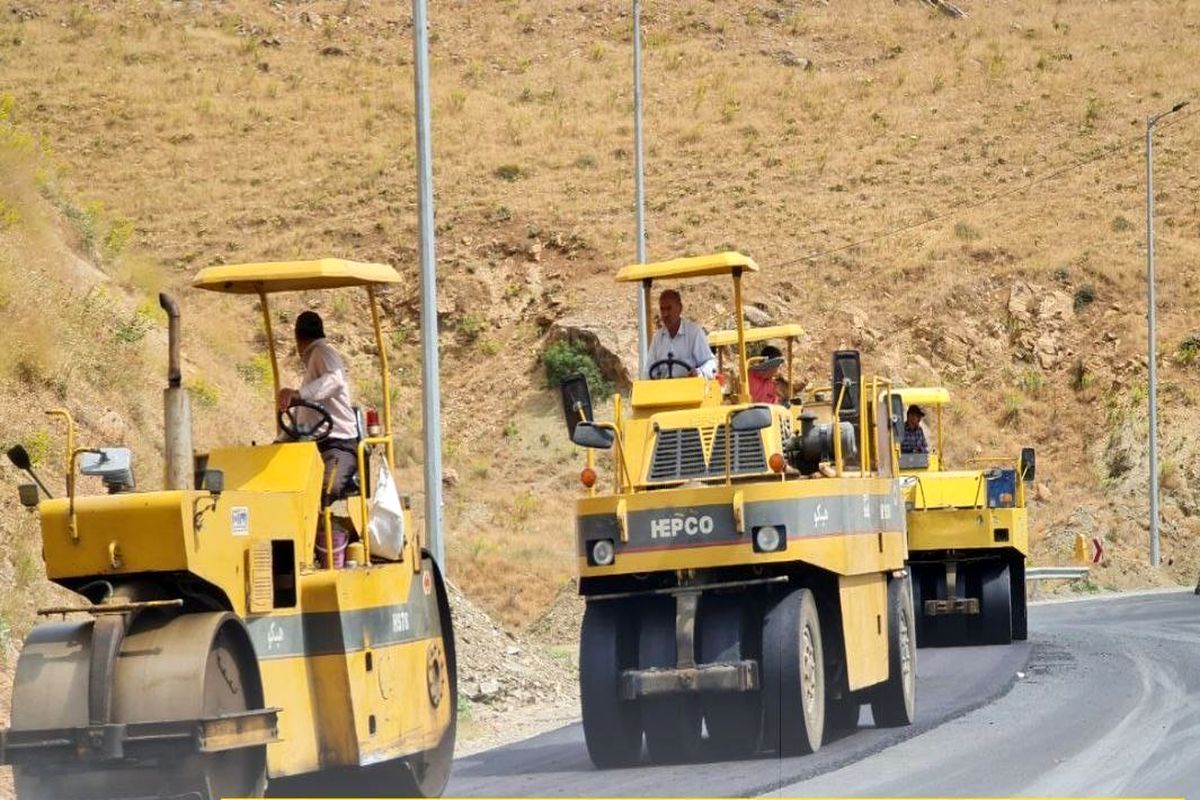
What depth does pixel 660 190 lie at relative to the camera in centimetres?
6650

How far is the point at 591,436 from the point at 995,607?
1201cm

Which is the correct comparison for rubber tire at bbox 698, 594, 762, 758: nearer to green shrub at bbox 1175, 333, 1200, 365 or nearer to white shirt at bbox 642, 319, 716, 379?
white shirt at bbox 642, 319, 716, 379

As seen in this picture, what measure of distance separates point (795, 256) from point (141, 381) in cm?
3603

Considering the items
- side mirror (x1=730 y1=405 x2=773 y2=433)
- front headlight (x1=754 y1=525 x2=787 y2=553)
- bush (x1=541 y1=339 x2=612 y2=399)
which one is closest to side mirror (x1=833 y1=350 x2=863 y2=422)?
side mirror (x1=730 y1=405 x2=773 y2=433)

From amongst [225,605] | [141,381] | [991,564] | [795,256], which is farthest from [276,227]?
[225,605]

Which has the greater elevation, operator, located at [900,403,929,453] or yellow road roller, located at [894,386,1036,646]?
operator, located at [900,403,929,453]

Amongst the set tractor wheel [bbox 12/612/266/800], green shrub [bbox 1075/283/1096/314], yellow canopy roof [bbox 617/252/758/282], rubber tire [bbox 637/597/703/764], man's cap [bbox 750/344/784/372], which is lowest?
rubber tire [bbox 637/597/703/764]

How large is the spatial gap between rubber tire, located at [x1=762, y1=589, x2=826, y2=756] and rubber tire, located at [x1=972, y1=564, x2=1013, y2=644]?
38.3 feet

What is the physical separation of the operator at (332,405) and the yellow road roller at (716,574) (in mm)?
3109

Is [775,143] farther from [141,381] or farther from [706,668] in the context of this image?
[706,668]

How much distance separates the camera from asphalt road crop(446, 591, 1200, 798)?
43.2ft

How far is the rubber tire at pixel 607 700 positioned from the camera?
14.8m

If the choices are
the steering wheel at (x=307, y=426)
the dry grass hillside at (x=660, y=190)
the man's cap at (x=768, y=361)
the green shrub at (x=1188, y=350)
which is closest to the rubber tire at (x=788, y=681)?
the man's cap at (x=768, y=361)

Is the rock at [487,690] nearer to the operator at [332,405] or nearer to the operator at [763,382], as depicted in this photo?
the operator at [763,382]
